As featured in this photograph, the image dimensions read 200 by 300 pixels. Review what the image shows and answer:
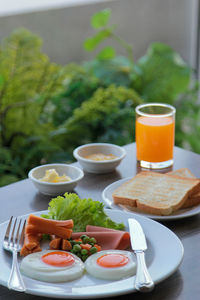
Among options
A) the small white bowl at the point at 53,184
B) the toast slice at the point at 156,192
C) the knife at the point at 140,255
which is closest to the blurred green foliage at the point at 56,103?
the small white bowl at the point at 53,184

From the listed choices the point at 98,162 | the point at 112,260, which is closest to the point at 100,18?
the point at 98,162

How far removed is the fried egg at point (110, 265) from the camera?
0.94 m

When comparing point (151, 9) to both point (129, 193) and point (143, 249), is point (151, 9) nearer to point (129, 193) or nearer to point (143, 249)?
point (129, 193)

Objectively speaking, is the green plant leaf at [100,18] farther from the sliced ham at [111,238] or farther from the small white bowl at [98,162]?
the sliced ham at [111,238]

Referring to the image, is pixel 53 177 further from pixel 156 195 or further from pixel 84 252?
pixel 84 252

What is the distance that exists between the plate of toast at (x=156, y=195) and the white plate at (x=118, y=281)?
139 mm

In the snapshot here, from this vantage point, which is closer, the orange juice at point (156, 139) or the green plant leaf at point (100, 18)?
the orange juice at point (156, 139)

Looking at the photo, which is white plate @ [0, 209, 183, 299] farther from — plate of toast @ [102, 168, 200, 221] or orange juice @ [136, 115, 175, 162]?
orange juice @ [136, 115, 175, 162]

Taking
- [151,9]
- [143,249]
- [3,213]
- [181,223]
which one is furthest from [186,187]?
[151,9]

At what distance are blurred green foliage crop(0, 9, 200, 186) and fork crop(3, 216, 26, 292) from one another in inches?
47.5

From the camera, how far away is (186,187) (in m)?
1.37

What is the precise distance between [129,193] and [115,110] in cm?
124

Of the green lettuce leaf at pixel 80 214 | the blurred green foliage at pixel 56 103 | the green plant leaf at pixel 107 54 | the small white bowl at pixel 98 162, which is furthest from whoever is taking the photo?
the green plant leaf at pixel 107 54

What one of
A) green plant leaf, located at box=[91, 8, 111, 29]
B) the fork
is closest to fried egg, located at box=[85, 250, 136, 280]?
the fork
